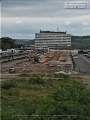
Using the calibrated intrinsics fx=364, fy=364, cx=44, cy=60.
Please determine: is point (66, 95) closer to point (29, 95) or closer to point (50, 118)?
point (29, 95)

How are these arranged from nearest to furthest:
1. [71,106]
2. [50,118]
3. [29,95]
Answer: [50,118] → [71,106] → [29,95]

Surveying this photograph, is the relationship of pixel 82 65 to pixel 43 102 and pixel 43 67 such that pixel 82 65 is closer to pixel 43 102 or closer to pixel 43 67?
pixel 43 67

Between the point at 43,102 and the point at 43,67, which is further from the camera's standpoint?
the point at 43,67

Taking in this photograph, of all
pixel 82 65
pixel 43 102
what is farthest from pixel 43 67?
pixel 43 102

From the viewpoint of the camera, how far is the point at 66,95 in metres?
25.3

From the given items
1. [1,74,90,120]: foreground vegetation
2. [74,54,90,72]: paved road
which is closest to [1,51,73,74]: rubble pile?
[74,54,90,72]: paved road

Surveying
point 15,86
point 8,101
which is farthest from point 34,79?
point 8,101

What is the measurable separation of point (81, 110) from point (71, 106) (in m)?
0.60

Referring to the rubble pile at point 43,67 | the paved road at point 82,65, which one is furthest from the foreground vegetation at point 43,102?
the paved road at point 82,65

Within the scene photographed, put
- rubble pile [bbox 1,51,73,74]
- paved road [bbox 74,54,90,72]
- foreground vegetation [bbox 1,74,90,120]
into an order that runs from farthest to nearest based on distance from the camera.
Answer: paved road [bbox 74,54,90,72], rubble pile [bbox 1,51,73,74], foreground vegetation [bbox 1,74,90,120]

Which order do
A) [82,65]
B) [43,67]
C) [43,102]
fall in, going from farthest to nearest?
1. [82,65]
2. [43,67]
3. [43,102]

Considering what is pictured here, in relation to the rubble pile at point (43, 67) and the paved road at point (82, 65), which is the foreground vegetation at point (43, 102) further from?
the paved road at point (82, 65)

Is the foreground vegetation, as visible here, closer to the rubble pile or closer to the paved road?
the rubble pile

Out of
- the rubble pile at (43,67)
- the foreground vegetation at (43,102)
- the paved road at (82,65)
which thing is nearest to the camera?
the foreground vegetation at (43,102)
